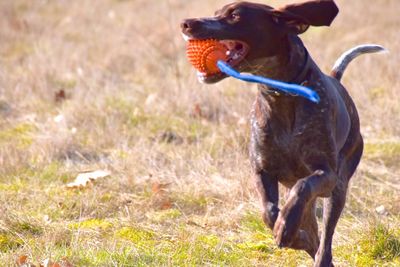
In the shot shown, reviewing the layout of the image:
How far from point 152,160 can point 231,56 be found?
2554mm

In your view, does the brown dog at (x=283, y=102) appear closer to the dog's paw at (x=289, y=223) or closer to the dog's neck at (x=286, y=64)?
the dog's neck at (x=286, y=64)

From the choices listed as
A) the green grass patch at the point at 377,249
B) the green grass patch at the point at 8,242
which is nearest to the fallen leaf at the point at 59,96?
the green grass patch at the point at 8,242

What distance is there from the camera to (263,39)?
167 inches

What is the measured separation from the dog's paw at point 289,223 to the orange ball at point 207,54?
2.49 feet

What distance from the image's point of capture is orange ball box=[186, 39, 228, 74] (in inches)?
166

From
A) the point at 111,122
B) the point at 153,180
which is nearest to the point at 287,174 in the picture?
the point at 153,180

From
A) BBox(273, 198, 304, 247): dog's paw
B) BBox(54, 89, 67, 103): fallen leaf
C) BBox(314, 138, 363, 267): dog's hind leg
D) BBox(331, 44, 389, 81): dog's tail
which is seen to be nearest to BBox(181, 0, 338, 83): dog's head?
BBox(273, 198, 304, 247): dog's paw

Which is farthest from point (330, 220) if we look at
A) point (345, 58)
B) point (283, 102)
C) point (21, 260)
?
point (21, 260)

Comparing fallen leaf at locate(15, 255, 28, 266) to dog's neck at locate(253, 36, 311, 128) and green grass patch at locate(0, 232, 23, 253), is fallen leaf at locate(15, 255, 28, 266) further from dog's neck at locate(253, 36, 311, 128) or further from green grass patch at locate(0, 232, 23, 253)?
dog's neck at locate(253, 36, 311, 128)

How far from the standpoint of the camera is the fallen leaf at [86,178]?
627cm

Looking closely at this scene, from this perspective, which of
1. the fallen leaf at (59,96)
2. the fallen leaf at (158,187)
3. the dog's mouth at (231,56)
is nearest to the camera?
the dog's mouth at (231,56)

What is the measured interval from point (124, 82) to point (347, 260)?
5.96 metres

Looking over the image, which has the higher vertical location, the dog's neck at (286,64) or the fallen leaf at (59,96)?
the dog's neck at (286,64)

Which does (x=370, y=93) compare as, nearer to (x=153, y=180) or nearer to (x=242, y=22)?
(x=153, y=180)
